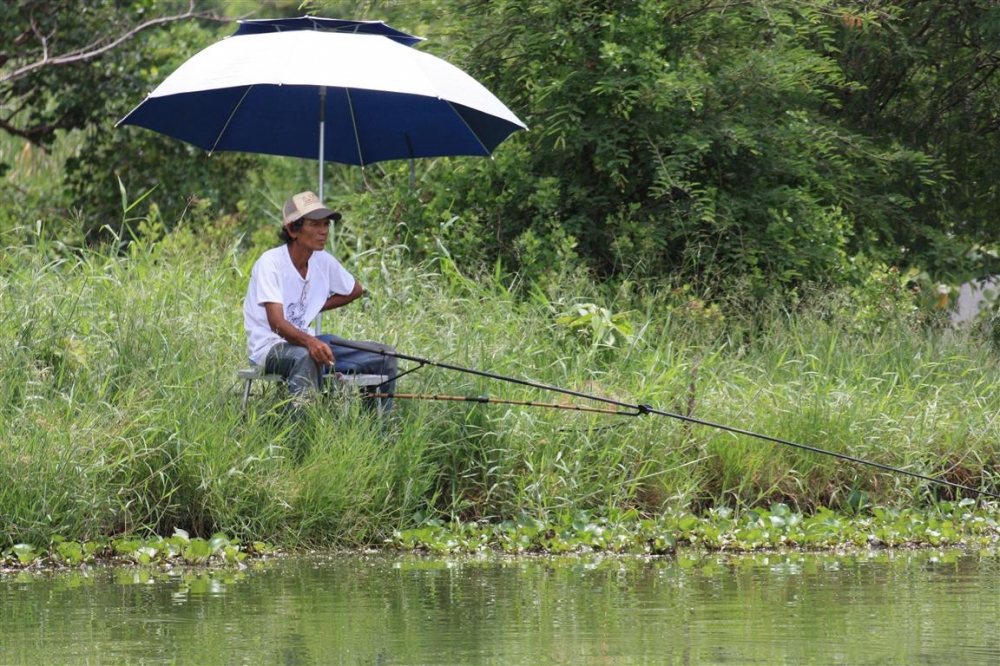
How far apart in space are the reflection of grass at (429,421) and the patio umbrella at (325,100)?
93 centimetres

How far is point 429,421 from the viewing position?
26.5ft

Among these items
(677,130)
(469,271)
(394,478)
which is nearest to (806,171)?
(677,130)

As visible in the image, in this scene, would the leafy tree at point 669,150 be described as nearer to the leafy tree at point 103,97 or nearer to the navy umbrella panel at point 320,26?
the navy umbrella panel at point 320,26

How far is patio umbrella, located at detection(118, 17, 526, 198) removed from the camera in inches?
306

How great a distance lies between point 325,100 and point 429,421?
2.01 metres

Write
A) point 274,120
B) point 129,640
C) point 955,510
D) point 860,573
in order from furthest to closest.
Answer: point 274,120 → point 955,510 → point 860,573 → point 129,640

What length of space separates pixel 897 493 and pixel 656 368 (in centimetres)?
158

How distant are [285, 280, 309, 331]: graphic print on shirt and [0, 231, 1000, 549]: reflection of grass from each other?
18.4 inches

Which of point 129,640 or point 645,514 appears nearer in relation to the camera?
point 129,640

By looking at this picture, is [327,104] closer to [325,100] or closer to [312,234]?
[325,100]

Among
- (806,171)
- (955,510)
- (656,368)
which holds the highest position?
(806,171)

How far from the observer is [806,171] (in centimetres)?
1104

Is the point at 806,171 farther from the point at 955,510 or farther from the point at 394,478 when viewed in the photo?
the point at 394,478

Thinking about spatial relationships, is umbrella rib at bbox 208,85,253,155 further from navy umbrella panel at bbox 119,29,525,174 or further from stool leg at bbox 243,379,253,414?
stool leg at bbox 243,379,253,414
